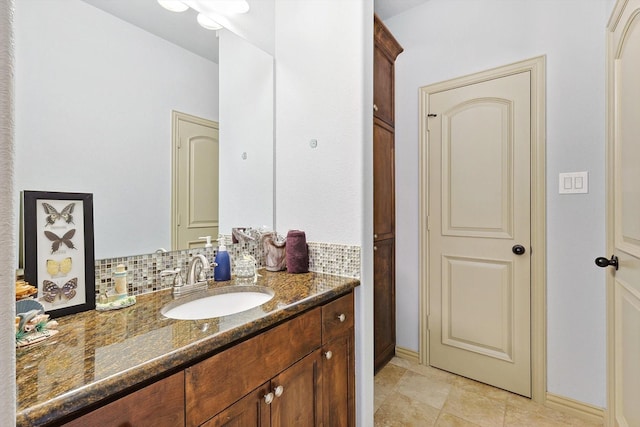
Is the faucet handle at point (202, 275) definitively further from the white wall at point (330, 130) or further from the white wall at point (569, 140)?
the white wall at point (569, 140)

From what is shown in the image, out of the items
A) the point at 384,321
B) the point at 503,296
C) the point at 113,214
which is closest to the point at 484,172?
the point at 503,296

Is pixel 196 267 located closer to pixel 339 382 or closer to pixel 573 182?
pixel 339 382

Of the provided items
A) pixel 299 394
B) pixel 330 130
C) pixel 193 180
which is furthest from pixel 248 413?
pixel 330 130

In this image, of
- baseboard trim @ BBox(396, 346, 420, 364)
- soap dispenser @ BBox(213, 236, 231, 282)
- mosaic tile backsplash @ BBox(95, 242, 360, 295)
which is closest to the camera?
mosaic tile backsplash @ BBox(95, 242, 360, 295)

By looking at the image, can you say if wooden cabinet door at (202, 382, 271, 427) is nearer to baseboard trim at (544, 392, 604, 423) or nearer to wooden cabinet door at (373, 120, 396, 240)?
wooden cabinet door at (373, 120, 396, 240)

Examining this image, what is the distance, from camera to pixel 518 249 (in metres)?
1.93

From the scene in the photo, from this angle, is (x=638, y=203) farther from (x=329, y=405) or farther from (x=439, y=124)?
(x=329, y=405)

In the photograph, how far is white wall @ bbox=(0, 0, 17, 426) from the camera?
32 centimetres

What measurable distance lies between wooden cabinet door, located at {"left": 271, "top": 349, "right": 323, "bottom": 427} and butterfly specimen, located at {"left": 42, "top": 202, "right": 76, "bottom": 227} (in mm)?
784

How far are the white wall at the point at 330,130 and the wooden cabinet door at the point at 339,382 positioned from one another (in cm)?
7

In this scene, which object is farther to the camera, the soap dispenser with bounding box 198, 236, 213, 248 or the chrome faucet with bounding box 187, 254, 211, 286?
the soap dispenser with bounding box 198, 236, 213, 248

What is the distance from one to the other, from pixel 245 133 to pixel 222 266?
69 cm

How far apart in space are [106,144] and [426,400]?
2157 mm

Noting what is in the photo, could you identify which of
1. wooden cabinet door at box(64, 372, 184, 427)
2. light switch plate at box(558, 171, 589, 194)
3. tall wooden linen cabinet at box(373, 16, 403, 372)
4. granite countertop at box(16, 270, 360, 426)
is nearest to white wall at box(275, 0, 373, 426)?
granite countertop at box(16, 270, 360, 426)
